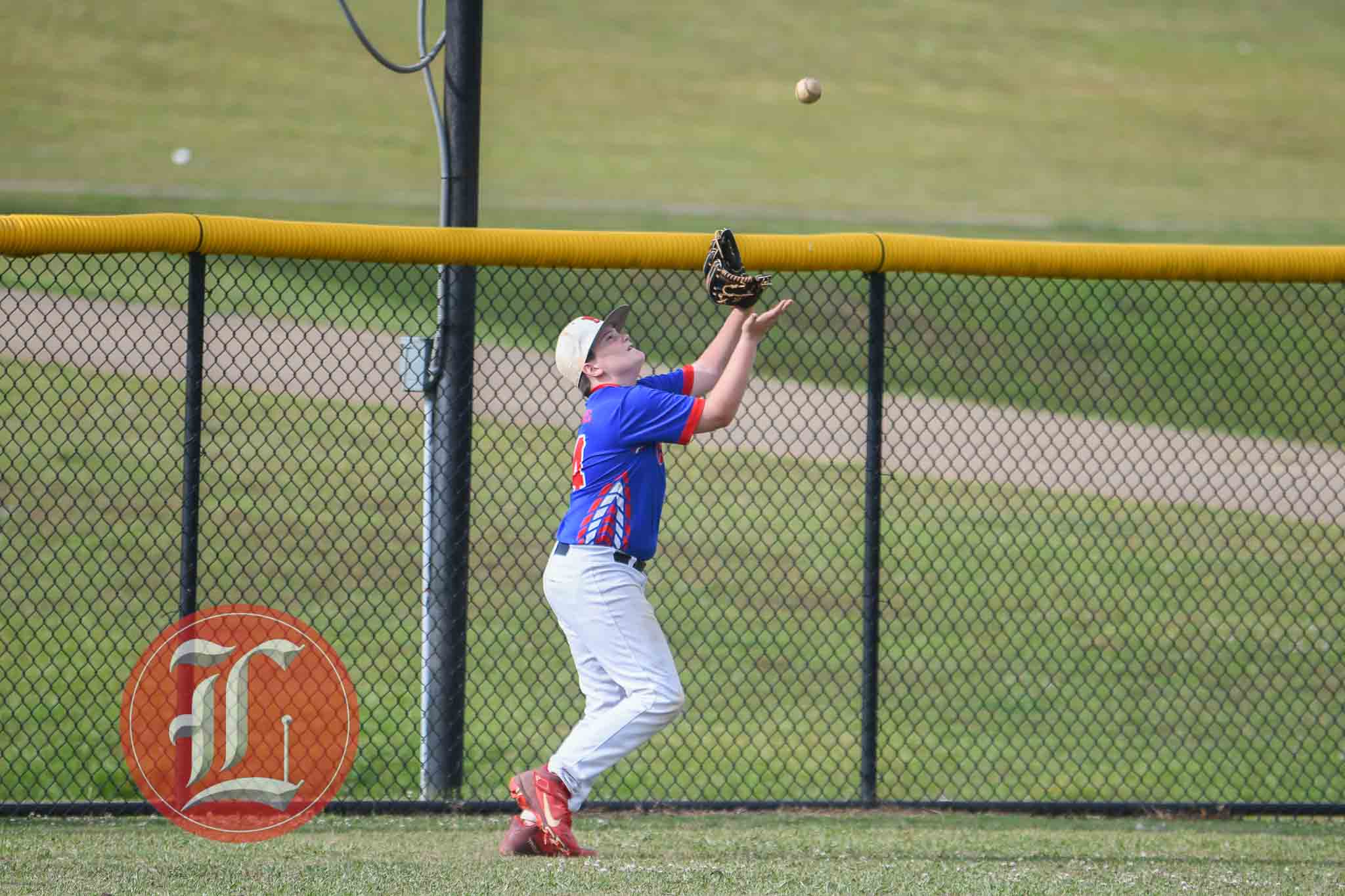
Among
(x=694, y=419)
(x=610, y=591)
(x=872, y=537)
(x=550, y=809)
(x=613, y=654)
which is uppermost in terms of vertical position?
(x=694, y=419)

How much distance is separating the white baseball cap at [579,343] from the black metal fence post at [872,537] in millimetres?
1112

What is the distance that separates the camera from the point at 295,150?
116 feet

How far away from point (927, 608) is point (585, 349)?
15.3ft

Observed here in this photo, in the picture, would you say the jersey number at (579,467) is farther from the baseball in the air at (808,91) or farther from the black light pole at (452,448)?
the baseball in the air at (808,91)

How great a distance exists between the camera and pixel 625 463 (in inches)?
168

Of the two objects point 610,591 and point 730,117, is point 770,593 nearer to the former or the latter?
point 610,591

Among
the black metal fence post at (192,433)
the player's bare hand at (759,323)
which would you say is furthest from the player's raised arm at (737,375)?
the black metal fence post at (192,433)

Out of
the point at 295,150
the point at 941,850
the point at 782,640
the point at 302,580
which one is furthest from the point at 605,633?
the point at 295,150

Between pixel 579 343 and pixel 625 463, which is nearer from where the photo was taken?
pixel 625 463

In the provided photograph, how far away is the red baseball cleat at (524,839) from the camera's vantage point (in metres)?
4.34

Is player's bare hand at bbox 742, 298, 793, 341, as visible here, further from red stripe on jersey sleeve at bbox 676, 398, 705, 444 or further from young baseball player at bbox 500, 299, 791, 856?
red stripe on jersey sleeve at bbox 676, 398, 705, 444

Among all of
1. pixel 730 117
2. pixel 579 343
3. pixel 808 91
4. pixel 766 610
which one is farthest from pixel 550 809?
pixel 730 117

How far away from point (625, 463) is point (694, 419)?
0.25 m

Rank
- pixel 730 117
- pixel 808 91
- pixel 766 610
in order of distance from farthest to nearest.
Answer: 1. pixel 730 117
2. pixel 766 610
3. pixel 808 91
